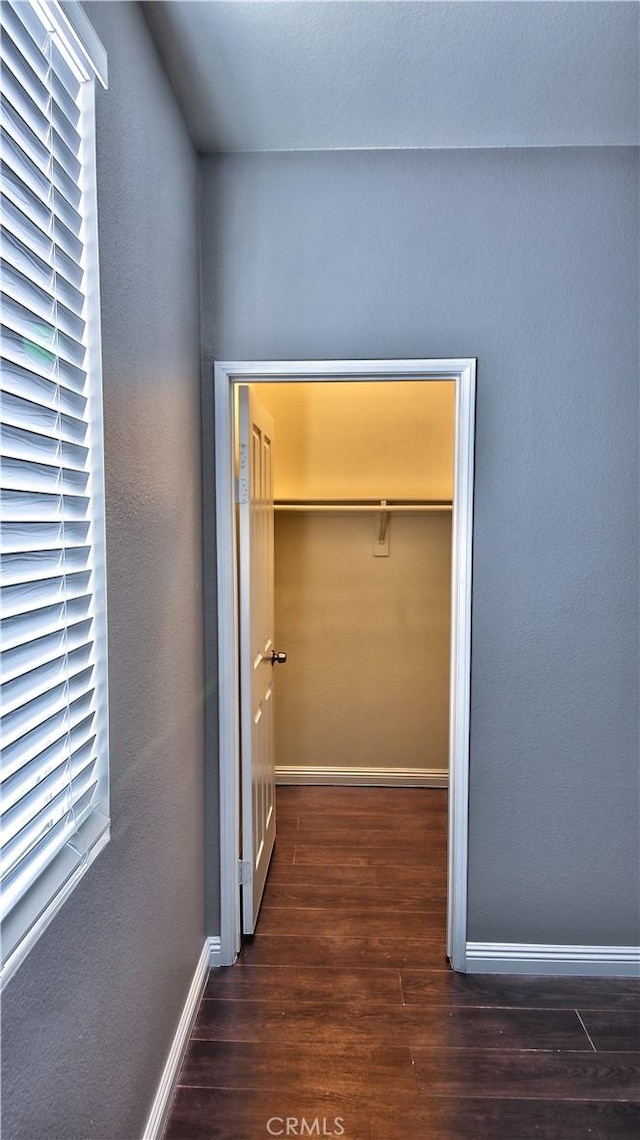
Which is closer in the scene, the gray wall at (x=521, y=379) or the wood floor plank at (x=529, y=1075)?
the wood floor plank at (x=529, y=1075)

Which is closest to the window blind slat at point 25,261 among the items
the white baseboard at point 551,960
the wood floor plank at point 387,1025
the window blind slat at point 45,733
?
the window blind slat at point 45,733

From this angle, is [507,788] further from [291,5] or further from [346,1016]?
[291,5]

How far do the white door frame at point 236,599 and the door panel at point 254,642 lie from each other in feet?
0.18

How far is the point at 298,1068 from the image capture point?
180 cm

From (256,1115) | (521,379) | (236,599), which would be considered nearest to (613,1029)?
(256,1115)

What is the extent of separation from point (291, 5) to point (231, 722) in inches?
77.2

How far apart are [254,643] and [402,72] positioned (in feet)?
5.78

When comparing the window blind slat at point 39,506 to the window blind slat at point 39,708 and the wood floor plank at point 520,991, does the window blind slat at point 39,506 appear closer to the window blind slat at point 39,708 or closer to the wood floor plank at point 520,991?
the window blind slat at point 39,708

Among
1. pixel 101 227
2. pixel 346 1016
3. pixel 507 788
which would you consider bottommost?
pixel 346 1016

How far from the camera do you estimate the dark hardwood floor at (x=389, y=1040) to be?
1657mm

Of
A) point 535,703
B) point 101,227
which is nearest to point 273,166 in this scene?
point 101,227

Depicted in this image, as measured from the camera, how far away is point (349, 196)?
2107 millimetres

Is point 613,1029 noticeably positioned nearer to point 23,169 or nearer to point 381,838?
point 381,838

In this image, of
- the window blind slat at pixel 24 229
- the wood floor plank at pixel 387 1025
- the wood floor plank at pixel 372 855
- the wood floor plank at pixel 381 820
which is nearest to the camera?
the window blind slat at pixel 24 229
